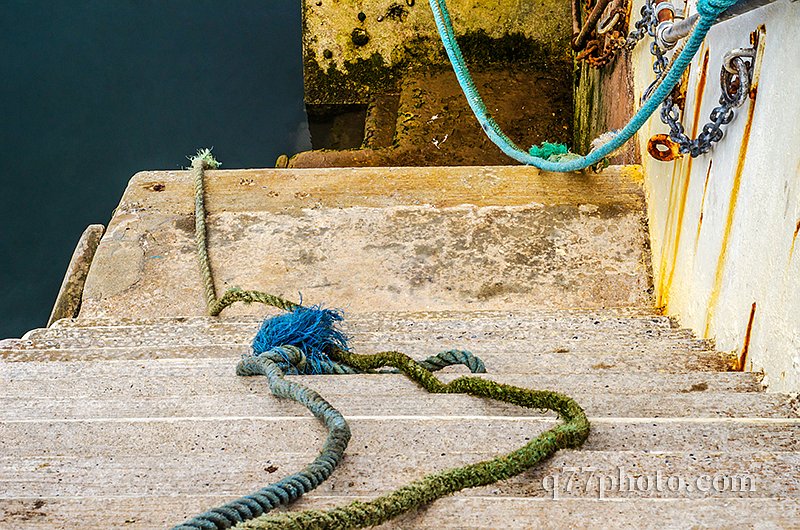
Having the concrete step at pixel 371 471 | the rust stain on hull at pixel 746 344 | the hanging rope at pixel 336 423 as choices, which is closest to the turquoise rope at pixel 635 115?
the rust stain on hull at pixel 746 344

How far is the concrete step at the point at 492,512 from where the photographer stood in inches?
41.9

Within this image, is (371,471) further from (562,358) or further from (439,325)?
(439,325)

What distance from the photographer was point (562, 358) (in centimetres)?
199

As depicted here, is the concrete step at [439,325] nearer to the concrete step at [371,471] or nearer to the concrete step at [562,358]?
the concrete step at [562,358]

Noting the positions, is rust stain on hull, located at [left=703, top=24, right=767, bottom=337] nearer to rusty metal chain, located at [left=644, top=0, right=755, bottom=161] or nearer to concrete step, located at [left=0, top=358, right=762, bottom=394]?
rusty metal chain, located at [left=644, top=0, right=755, bottom=161]

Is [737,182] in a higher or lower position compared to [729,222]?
higher

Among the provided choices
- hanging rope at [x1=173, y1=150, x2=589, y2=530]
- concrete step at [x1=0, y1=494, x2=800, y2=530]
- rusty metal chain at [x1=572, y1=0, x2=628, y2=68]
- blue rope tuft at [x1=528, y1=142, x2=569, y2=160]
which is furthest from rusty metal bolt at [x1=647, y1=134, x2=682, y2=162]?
rusty metal chain at [x1=572, y1=0, x2=628, y2=68]

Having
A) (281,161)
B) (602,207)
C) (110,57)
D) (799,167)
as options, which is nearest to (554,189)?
(602,207)

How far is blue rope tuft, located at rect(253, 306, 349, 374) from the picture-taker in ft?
6.45

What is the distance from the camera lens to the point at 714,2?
1858 millimetres

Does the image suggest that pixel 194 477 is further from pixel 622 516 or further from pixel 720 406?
pixel 720 406

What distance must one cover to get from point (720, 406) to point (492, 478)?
578mm

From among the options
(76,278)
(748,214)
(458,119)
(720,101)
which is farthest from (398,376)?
(458,119)

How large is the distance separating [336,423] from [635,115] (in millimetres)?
1707
